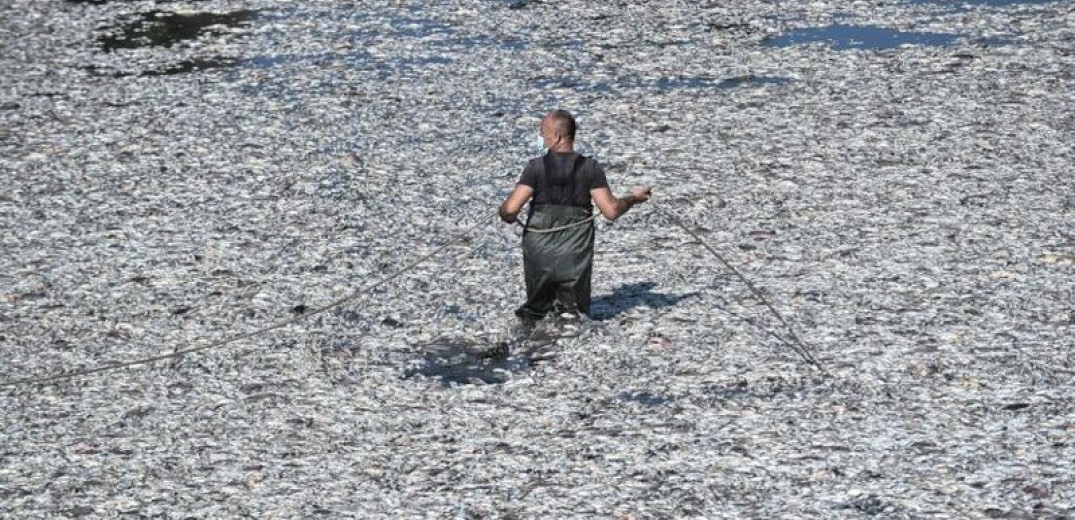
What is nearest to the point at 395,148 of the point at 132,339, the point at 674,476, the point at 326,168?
the point at 326,168

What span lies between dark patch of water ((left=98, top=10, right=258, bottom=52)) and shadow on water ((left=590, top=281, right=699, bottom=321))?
11516 mm

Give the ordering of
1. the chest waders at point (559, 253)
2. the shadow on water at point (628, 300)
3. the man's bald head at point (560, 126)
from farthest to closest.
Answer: the shadow on water at point (628, 300) < the chest waders at point (559, 253) < the man's bald head at point (560, 126)

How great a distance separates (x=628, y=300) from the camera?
1363 cm

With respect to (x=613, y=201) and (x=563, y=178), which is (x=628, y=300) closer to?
(x=613, y=201)

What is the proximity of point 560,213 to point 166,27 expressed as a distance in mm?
13149

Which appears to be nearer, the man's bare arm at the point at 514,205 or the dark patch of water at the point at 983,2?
the man's bare arm at the point at 514,205

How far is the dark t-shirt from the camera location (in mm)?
12539

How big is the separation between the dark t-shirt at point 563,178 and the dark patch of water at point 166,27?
12.0 m

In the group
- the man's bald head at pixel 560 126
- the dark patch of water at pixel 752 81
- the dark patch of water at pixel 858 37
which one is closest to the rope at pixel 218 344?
the man's bald head at pixel 560 126

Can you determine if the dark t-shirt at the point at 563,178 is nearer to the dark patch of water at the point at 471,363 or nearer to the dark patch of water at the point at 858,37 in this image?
the dark patch of water at the point at 471,363

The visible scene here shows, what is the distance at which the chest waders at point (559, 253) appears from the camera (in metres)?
12.8

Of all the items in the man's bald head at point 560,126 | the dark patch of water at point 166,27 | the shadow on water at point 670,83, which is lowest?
the dark patch of water at point 166,27

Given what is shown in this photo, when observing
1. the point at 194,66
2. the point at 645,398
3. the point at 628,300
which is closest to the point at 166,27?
the point at 194,66

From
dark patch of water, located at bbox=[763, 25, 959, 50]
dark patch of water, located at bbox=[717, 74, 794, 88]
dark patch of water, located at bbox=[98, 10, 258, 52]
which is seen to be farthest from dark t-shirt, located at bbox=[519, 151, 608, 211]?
dark patch of water, located at bbox=[98, 10, 258, 52]
